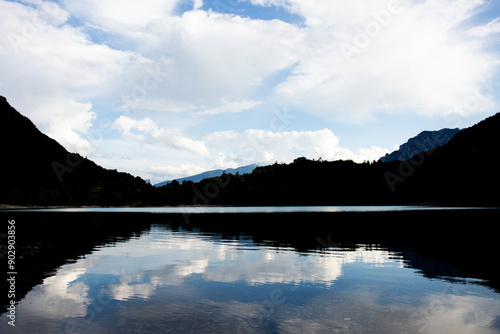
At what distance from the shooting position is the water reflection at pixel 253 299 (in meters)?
16.7

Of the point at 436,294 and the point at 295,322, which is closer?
the point at 295,322

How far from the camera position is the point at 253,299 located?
21406 millimetres

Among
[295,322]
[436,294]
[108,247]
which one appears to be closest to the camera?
[295,322]

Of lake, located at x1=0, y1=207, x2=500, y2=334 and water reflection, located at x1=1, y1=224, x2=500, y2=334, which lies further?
lake, located at x1=0, y1=207, x2=500, y2=334

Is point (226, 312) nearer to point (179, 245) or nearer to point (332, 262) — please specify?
point (332, 262)

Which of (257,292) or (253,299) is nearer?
(253,299)

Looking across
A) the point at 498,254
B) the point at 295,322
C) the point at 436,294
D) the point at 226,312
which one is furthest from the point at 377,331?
the point at 498,254

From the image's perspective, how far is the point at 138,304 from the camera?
20453 millimetres

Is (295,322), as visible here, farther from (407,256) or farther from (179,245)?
(179,245)

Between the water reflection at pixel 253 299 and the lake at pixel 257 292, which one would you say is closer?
the water reflection at pixel 253 299

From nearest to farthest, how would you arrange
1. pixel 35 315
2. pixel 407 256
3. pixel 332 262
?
1. pixel 35 315
2. pixel 332 262
3. pixel 407 256

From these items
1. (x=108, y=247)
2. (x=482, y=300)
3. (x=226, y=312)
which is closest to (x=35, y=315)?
(x=226, y=312)

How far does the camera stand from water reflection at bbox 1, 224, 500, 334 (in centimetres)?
1667

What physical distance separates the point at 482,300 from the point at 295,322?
1158cm
